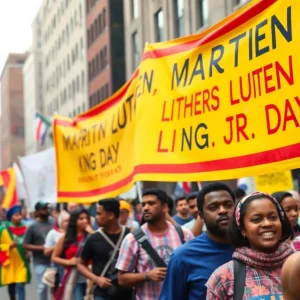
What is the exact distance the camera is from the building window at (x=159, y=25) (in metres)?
34.5

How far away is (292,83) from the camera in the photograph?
454 centimetres

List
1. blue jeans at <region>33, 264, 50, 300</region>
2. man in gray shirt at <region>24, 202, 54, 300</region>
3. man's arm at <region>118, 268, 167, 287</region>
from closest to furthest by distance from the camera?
1. man's arm at <region>118, 268, 167, 287</region>
2. blue jeans at <region>33, 264, 50, 300</region>
3. man in gray shirt at <region>24, 202, 54, 300</region>

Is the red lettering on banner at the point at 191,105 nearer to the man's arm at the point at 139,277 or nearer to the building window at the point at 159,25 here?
the man's arm at the point at 139,277

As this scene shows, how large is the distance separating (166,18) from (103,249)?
26.6m

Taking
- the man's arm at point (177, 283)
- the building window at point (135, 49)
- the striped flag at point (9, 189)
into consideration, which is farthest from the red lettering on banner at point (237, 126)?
the building window at point (135, 49)

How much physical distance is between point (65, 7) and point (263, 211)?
75.8 m

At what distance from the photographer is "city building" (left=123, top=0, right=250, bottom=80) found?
26938 millimetres

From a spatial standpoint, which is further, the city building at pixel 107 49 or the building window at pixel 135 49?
the city building at pixel 107 49

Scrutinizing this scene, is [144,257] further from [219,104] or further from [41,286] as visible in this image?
[41,286]

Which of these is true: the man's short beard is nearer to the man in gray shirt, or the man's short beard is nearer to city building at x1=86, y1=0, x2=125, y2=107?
the man in gray shirt

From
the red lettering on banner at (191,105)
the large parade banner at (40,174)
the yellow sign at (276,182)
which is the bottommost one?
the yellow sign at (276,182)

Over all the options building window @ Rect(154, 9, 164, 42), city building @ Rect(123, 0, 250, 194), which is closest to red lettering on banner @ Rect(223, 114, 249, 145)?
city building @ Rect(123, 0, 250, 194)

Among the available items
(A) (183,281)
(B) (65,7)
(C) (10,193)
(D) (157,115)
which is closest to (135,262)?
(D) (157,115)

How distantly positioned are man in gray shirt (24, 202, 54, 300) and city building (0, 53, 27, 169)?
118 meters
